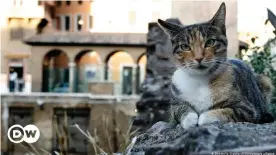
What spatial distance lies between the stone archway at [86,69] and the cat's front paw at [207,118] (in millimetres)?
24524

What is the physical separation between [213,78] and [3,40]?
36.9 meters

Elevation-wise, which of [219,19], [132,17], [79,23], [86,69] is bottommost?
[86,69]

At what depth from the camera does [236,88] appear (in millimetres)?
2410

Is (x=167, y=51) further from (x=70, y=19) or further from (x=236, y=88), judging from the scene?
(x=70, y=19)

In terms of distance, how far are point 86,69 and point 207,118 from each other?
31.0 metres

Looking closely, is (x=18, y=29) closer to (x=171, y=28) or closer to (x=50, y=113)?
(x=50, y=113)

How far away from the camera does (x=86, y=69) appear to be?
33.1m

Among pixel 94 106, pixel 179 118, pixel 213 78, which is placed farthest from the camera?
pixel 94 106

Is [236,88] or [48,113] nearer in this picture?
[236,88]

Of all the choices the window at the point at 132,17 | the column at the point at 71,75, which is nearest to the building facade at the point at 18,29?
the column at the point at 71,75

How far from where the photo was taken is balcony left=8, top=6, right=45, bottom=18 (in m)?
35.2

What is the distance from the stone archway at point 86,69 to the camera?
92.1ft

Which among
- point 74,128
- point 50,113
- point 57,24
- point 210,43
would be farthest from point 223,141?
point 57,24

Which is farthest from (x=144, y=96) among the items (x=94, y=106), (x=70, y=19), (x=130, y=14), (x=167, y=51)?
(x=70, y=19)
